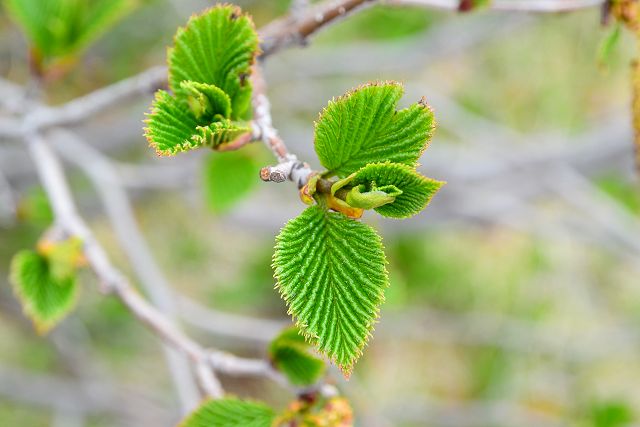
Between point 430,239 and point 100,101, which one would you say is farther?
point 430,239

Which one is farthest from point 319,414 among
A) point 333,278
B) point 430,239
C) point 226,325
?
point 430,239

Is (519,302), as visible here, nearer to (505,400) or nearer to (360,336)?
(505,400)

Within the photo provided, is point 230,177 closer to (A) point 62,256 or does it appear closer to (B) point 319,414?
(A) point 62,256

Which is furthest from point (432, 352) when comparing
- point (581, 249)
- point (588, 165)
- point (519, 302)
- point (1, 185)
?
point (1, 185)

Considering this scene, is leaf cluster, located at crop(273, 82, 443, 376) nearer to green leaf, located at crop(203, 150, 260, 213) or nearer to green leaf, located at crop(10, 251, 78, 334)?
green leaf, located at crop(10, 251, 78, 334)

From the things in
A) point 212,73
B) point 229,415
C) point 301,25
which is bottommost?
point 229,415

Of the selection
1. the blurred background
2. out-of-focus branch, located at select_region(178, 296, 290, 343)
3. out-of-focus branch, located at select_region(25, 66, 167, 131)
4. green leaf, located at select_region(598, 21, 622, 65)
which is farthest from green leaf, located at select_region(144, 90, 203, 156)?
out-of-focus branch, located at select_region(178, 296, 290, 343)

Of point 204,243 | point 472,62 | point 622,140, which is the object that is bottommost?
point 622,140
